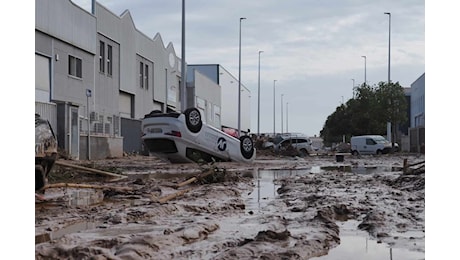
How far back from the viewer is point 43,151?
32.7 ft

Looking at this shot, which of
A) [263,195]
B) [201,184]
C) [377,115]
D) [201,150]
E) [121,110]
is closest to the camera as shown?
[263,195]

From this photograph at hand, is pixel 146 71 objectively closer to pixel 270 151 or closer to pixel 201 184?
pixel 270 151

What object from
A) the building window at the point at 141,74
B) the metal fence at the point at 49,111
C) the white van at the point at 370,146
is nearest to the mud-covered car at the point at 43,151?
the metal fence at the point at 49,111

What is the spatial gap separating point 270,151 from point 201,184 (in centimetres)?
3279

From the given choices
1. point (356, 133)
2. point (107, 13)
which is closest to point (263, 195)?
point (107, 13)

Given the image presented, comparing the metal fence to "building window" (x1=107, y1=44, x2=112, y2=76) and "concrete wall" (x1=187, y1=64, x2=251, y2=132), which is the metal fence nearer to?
"building window" (x1=107, y1=44, x2=112, y2=76)

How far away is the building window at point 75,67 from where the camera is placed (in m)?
34.0

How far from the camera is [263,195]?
1180 cm

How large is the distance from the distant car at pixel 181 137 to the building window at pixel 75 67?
1268 centimetres

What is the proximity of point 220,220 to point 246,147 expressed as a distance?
18.0 m

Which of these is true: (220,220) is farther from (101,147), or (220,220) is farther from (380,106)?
(380,106)

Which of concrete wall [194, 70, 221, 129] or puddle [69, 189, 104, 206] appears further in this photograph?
concrete wall [194, 70, 221, 129]

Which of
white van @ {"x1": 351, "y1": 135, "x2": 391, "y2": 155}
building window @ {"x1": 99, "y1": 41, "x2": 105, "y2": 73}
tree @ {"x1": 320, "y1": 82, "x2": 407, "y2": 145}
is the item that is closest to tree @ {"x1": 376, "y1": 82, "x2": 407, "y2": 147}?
tree @ {"x1": 320, "y1": 82, "x2": 407, "y2": 145}

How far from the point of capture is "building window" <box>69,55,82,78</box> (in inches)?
1340
